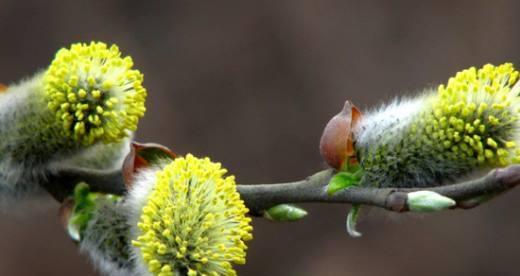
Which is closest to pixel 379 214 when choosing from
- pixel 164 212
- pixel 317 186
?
pixel 317 186

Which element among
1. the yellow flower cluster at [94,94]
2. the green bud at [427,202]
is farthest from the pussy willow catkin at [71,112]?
the green bud at [427,202]

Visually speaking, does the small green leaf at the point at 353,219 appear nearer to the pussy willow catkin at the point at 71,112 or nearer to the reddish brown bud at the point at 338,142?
the reddish brown bud at the point at 338,142

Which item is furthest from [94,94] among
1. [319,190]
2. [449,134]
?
[449,134]

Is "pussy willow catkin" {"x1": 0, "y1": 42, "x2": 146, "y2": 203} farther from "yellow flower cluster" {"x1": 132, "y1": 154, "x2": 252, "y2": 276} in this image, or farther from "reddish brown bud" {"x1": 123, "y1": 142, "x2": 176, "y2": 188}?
"yellow flower cluster" {"x1": 132, "y1": 154, "x2": 252, "y2": 276}

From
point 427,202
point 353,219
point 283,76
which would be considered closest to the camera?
point 427,202

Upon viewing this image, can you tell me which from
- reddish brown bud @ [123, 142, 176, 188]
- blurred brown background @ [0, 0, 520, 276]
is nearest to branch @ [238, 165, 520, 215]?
reddish brown bud @ [123, 142, 176, 188]

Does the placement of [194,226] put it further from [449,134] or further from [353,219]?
[449,134]
